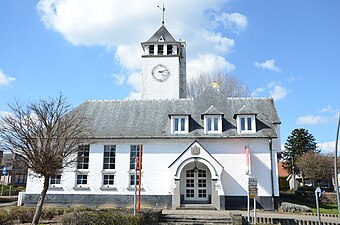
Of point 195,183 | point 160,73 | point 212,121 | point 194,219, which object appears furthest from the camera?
point 160,73

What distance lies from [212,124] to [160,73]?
551 inches

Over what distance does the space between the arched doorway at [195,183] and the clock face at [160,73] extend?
49.4 feet

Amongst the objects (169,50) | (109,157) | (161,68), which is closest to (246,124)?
(109,157)

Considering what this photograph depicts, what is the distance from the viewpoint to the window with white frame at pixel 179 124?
2636cm

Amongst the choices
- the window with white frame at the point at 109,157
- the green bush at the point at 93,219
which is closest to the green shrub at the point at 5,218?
the green bush at the point at 93,219

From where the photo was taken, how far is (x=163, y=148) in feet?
85.7

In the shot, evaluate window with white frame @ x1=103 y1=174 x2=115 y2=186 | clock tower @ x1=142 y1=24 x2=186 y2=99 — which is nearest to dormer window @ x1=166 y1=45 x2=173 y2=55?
clock tower @ x1=142 y1=24 x2=186 y2=99

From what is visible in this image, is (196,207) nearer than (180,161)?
Yes

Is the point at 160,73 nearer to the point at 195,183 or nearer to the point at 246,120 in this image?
the point at 246,120

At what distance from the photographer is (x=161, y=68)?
1503 inches

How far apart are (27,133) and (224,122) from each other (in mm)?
16285

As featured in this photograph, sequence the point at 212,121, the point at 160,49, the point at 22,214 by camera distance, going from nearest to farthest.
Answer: the point at 22,214 → the point at 212,121 → the point at 160,49

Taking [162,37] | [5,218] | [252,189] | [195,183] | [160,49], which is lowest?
[5,218]

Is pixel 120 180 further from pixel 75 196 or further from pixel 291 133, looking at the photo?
pixel 291 133
